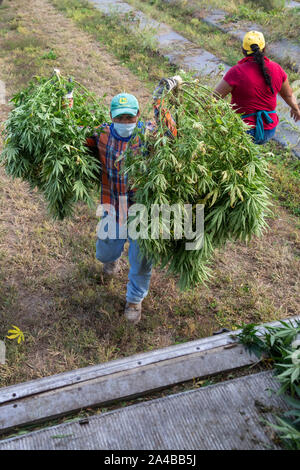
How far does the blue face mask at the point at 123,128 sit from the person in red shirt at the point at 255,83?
121 cm

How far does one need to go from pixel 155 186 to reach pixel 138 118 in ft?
1.66

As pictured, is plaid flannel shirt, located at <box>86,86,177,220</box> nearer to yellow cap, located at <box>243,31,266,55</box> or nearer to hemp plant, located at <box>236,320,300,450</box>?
hemp plant, located at <box>236,320,300,450</box>

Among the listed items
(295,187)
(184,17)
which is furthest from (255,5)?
(295,187)

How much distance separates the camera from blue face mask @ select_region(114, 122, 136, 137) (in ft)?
8.36

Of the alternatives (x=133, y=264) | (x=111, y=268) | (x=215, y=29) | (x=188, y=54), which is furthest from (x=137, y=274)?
(x=215, y=29)

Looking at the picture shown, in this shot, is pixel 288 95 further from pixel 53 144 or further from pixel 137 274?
pixel 53 144

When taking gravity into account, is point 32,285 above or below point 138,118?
below

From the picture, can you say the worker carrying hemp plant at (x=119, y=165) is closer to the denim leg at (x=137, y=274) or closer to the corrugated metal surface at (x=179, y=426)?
the denim leg at (x=137, y=274)

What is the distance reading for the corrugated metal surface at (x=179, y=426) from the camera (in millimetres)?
1770

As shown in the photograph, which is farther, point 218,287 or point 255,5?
point 255,5

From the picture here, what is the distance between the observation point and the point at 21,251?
3781mm

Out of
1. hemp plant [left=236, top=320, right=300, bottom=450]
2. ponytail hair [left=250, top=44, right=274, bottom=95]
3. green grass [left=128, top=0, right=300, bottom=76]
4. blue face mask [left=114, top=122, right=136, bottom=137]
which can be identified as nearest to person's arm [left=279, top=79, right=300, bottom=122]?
ponytail hair [left=250, top=44, right=274, bottom=95]
